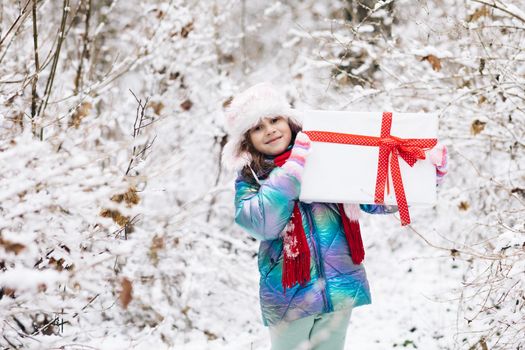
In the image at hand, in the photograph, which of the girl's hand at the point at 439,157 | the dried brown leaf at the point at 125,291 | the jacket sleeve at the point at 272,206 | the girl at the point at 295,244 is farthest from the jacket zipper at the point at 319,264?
the dried brown leaf at the point at 125,291

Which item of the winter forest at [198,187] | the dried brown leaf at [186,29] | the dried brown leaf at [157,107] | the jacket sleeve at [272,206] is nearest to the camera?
the winter forest at [198,187]

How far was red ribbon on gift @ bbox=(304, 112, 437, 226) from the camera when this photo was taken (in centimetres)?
239

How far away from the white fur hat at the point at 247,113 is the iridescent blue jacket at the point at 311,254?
0.20 m

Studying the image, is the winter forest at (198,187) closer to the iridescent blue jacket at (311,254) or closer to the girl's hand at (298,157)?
the iridescent blue jacket at (311,254)

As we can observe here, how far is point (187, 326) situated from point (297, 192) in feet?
8.88

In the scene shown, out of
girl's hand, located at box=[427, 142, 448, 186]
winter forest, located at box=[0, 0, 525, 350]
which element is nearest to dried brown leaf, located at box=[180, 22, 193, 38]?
winter forest, located at box=[0, 0, 525, 350]

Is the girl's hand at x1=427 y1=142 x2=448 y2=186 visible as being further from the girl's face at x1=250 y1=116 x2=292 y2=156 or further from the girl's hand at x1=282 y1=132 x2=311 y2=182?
the girl's face at x1=250 y1=116 x2=292 y2=156

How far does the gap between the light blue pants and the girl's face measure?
28.7 inches

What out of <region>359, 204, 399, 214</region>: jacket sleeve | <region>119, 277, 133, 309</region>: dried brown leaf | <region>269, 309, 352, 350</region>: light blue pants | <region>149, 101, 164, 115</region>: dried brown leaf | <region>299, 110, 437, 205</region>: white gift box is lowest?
<region>269, 309, 352, 350</region>: light blue pants

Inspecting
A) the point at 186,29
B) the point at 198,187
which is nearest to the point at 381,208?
the point at 186,29

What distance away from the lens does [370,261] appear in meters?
6.10

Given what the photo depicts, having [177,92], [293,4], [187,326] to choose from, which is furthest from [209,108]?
[293,4]

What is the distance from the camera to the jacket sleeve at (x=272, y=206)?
236 cm

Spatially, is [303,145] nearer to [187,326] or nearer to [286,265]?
[286,265]
